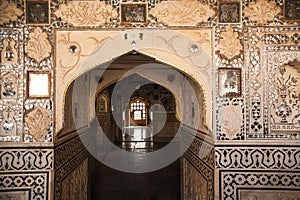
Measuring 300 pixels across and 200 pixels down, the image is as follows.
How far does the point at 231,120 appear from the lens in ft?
8.92

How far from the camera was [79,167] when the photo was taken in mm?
4152

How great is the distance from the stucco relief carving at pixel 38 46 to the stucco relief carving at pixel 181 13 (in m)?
1.03

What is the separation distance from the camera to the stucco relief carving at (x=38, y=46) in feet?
8.90

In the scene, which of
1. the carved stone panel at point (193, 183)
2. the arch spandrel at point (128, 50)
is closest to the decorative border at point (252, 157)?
the arch spandrel at point (128, 50)

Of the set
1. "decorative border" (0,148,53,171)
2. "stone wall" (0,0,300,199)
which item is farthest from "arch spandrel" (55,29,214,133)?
"decorative border" (0,148,53,171)

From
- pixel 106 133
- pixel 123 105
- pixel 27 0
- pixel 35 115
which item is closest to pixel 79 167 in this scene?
pixel 35 115

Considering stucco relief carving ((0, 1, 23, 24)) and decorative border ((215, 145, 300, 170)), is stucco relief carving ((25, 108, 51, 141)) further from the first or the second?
decorative border ((215, 145, 300, 170))


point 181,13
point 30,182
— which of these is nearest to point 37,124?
point 30,182

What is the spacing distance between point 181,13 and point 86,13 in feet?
2.93

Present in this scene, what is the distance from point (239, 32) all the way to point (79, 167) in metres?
2.81

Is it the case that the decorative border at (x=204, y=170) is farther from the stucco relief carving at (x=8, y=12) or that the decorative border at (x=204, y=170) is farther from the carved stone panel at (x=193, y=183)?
the stucco relief carving at (x=8, y=12)

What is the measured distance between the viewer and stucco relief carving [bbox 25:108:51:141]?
8.84 ft

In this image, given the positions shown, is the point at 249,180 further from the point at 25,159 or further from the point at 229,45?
the point at 25,159

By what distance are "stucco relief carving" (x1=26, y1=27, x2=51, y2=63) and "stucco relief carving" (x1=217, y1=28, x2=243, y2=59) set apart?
5.25ft
